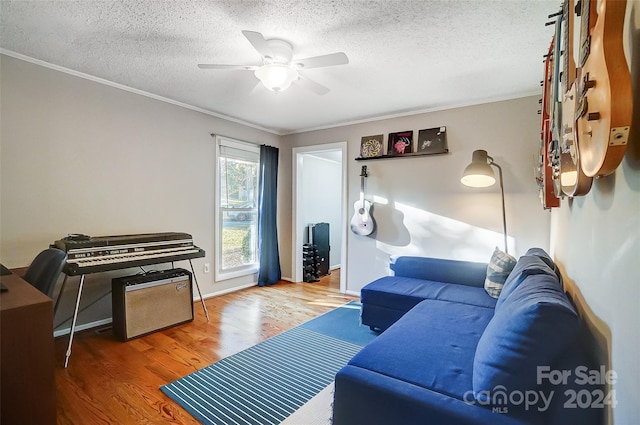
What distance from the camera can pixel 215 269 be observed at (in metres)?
3.86

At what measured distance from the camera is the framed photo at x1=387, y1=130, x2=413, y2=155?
359 cm

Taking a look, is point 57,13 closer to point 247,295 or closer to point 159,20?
point 159,20

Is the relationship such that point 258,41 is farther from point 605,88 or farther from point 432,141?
point 432,141

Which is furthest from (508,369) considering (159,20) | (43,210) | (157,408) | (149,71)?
(43,210)

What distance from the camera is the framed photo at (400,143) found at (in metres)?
3.59

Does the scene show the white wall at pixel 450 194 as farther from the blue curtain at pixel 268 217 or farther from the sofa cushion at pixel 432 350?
the sofa cushion at pixel 432 350

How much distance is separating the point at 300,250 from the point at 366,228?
1.34 meters

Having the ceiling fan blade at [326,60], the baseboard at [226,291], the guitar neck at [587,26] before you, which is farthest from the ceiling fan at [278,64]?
the baseboard at [226,291]

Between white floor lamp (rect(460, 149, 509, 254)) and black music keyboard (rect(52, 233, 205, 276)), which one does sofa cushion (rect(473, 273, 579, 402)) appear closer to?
white floor lamp (rect(460, 149, 509, 254))

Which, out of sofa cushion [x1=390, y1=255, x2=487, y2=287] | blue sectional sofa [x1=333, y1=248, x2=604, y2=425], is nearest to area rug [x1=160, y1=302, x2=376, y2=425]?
blue sectional sofa [x1=333, y1=248, x2=604, y2=425]

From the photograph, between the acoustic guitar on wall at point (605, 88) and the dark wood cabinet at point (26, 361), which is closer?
the acoustic guitar on wall at point (605, 88)

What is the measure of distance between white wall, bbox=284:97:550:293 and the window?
4.53 ft

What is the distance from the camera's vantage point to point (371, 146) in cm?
386

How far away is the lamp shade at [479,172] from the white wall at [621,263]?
166 centimetres
